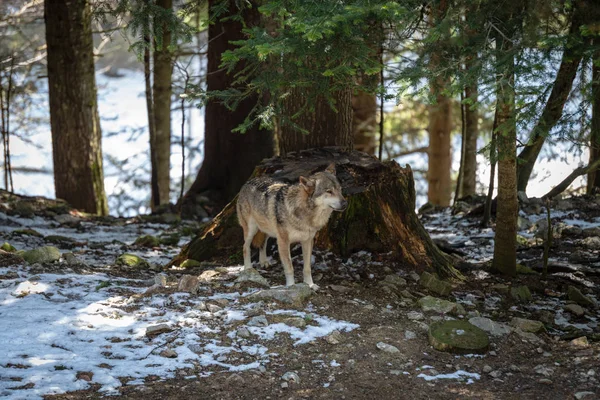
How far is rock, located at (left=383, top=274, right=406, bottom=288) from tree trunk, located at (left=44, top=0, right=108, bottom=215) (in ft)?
31.2

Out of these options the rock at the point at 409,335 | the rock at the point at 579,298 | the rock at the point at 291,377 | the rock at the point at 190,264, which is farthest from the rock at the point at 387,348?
the rock at the point at 190,264

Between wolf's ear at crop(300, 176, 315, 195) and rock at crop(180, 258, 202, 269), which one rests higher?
wolf's ear at crop(300, 176, 315, 195)

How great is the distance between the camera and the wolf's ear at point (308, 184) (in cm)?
743

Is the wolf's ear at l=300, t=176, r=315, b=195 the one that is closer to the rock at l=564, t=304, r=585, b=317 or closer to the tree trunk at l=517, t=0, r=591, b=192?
the tree trunk at l=517, t=0, r=591, b=192

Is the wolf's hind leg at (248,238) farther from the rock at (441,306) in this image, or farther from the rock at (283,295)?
the rock at (441,306)

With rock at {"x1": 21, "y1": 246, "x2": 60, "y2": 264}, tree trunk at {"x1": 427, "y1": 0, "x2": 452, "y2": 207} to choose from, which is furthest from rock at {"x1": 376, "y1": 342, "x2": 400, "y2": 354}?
tree trunk at {"x1": 427, "y1": 0, "x2": 452, "y2": 207}

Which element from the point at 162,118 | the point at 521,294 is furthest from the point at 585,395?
the point at 162,118

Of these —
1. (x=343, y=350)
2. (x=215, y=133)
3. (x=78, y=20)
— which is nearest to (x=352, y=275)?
(x=343, y=350)

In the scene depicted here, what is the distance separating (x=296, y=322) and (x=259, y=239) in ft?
7.94

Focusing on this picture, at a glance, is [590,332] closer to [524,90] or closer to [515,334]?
[515,334]

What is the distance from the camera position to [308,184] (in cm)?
746

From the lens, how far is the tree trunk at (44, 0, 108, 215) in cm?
1451

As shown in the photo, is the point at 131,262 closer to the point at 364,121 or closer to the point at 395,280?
the point at 395,280

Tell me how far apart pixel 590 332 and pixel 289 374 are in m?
3.56
